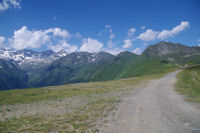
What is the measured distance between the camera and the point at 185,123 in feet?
41.4

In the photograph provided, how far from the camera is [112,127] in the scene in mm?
12117

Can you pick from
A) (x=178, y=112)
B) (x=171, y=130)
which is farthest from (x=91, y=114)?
(x=178, y=112)

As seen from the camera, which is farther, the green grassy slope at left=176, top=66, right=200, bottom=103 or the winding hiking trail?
the green grassy slope at left=176, top=66, right=200, bottom=103

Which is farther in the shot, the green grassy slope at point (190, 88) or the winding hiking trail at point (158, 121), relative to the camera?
the green grassy slope at point (190, 88)

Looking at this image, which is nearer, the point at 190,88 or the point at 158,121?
the point at 158,121

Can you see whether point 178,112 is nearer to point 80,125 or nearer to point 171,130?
point 171,130

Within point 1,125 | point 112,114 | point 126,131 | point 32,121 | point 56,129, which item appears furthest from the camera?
point 112,114

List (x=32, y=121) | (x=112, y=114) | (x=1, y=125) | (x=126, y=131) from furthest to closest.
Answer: (x=112, y=114) < (x=32, y=121) < (x=1, y=125) < (x=126, y=131)

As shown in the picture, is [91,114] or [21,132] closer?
[21,132]

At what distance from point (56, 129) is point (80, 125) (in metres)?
2.31

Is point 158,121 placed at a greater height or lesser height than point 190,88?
lesser

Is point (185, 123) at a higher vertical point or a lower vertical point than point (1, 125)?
lower

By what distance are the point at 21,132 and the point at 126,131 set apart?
9694mm

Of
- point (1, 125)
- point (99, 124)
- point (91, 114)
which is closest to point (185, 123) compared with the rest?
point (99, 124)
